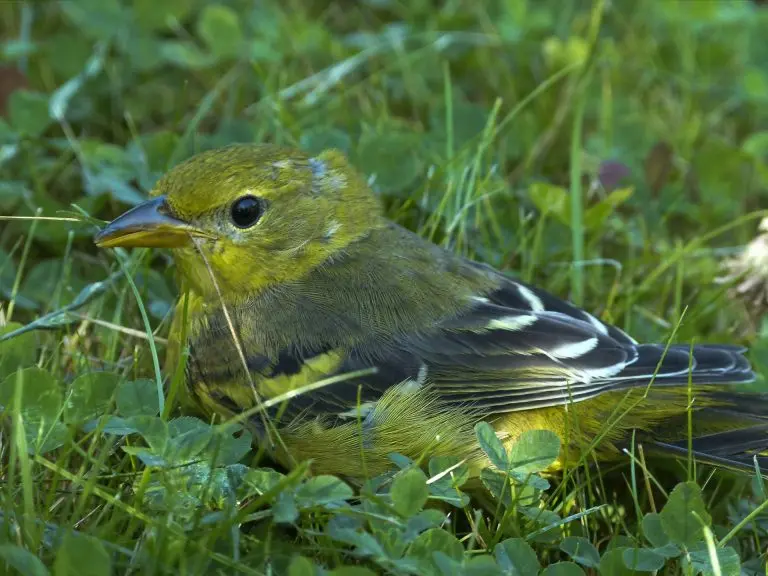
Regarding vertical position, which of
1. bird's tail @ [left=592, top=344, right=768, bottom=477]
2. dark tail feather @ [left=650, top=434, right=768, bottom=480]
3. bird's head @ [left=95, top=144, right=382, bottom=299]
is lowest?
dark tail feather @ [left=650, top=434, right=768, bottom=480]

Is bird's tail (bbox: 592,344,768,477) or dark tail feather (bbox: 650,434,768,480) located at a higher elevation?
bird's tail (bbox: 592,344,768,477)

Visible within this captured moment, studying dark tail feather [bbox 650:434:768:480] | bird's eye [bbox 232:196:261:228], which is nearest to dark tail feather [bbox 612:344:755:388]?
dark tail feather [bbox 650:434:768:480]

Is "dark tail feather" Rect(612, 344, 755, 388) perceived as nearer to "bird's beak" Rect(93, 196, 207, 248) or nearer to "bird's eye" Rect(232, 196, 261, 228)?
"bird's eye" Rect(232, 196, 261, 228)

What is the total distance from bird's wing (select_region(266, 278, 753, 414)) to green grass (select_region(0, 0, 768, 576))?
0.21 m

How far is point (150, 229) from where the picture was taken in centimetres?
274

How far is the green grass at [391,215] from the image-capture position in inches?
86.7

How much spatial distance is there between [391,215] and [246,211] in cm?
88

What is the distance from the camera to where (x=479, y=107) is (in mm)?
4164

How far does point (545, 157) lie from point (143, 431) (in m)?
2.37

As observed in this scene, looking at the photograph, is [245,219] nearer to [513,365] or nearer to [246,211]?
[246,211]

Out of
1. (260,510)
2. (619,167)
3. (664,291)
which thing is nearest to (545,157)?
(619,167)

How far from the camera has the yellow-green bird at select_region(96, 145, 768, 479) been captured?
105 inches

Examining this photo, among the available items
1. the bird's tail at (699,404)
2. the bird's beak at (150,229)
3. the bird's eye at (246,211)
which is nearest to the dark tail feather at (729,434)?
the bird's tail at (699,404)

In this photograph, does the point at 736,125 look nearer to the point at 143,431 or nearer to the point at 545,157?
the point at 545,157
